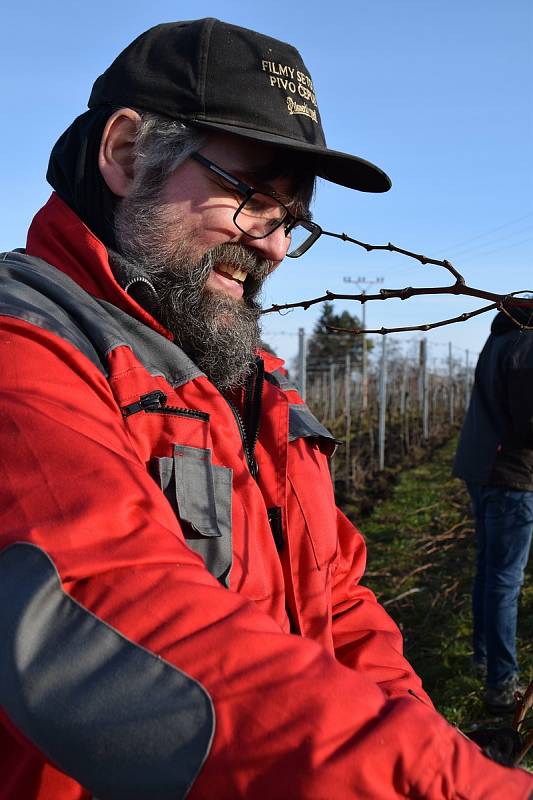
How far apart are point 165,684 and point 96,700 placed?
2.7 inches

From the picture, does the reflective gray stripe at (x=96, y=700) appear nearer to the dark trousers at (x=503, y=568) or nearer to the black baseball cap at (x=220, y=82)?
the black baseball cap at (x=220, y=82)

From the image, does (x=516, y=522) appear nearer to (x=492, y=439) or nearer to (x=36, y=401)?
(x=492, y=439)

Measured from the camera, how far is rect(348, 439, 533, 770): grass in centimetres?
477

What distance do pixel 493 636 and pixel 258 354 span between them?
3.15m

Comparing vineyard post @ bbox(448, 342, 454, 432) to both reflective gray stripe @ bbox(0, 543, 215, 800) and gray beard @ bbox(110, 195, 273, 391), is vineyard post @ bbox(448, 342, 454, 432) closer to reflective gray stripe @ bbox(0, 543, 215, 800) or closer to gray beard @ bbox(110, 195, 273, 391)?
gray beard @ bbox(110, 195, 273, 391)

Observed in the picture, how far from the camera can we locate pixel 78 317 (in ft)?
4.09

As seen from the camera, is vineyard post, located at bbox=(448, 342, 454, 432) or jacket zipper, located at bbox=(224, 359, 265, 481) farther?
vineyard post, located at bbox=(448, 342, 454, 432)

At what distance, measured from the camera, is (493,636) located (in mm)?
4320

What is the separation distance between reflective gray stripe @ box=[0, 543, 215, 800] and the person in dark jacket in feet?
12.1

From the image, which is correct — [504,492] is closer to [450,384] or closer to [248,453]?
[248,453]

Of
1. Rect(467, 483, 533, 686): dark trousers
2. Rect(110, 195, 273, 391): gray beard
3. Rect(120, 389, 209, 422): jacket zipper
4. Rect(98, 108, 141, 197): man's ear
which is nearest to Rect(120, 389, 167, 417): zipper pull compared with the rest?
Rect(120, 389, 209, 422): jacket zipper

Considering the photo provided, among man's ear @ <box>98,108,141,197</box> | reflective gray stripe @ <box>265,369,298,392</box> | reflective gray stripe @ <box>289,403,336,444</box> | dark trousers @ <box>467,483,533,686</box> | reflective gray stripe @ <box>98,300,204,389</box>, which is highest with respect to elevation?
man's ear @ <box>98,108,141,197</box>

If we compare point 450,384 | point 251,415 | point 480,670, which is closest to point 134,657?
point 251,415

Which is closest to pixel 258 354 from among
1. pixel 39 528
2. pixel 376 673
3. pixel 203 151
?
pixel 203 151
